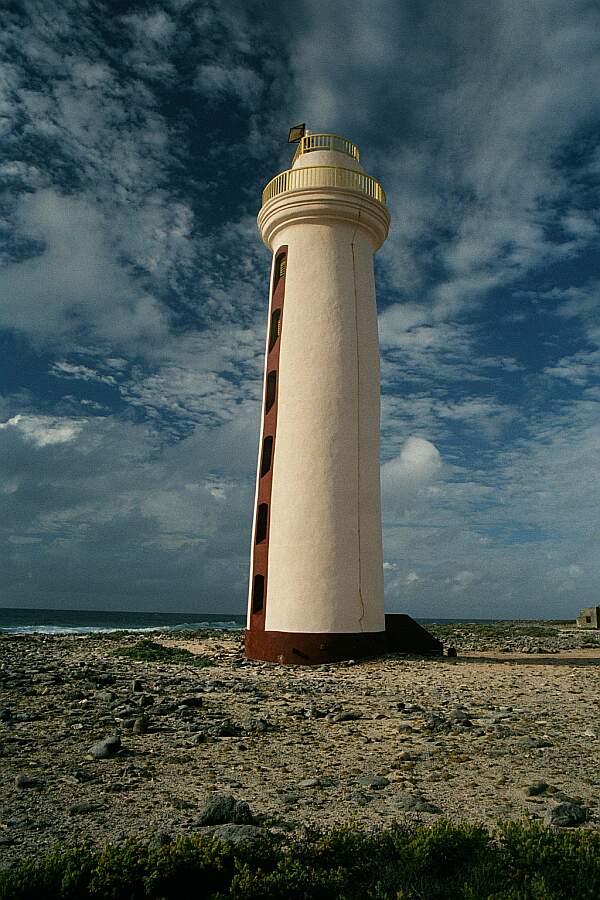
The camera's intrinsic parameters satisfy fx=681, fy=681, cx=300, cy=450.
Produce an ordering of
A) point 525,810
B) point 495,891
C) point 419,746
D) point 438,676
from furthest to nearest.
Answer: point 438,676
point 419,746
point 525,810
point 495,891

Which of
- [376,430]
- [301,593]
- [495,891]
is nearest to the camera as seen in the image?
[495,891]

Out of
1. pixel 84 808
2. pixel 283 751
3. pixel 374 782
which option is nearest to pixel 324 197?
pixel 283 751

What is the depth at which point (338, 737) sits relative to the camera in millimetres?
10625

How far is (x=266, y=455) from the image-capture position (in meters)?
23.2

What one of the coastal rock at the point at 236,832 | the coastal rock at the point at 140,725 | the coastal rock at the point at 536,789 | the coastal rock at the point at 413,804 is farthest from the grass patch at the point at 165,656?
the coastal rock at the point at 236,832

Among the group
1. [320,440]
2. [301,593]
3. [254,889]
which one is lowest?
[254,889]

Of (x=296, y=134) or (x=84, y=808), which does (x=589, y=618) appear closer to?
(x=296, y=134)

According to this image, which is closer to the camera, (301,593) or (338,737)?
(338,737)

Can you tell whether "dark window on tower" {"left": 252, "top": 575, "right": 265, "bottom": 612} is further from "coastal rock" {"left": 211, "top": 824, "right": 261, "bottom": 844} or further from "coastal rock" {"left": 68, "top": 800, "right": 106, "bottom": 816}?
"coastal rock" {"left": 211, "top": 824, "right": 261, "bottom": 844}

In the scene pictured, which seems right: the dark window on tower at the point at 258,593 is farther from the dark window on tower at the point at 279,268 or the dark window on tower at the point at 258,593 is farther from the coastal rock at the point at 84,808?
the coastal rock at the point at 84,808

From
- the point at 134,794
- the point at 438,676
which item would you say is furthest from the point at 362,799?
the point at 438,676

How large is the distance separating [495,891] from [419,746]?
5.09 m

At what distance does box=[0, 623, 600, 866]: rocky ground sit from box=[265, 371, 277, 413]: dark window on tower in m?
9.36

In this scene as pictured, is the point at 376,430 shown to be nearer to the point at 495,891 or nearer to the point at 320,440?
the point at 320,440
